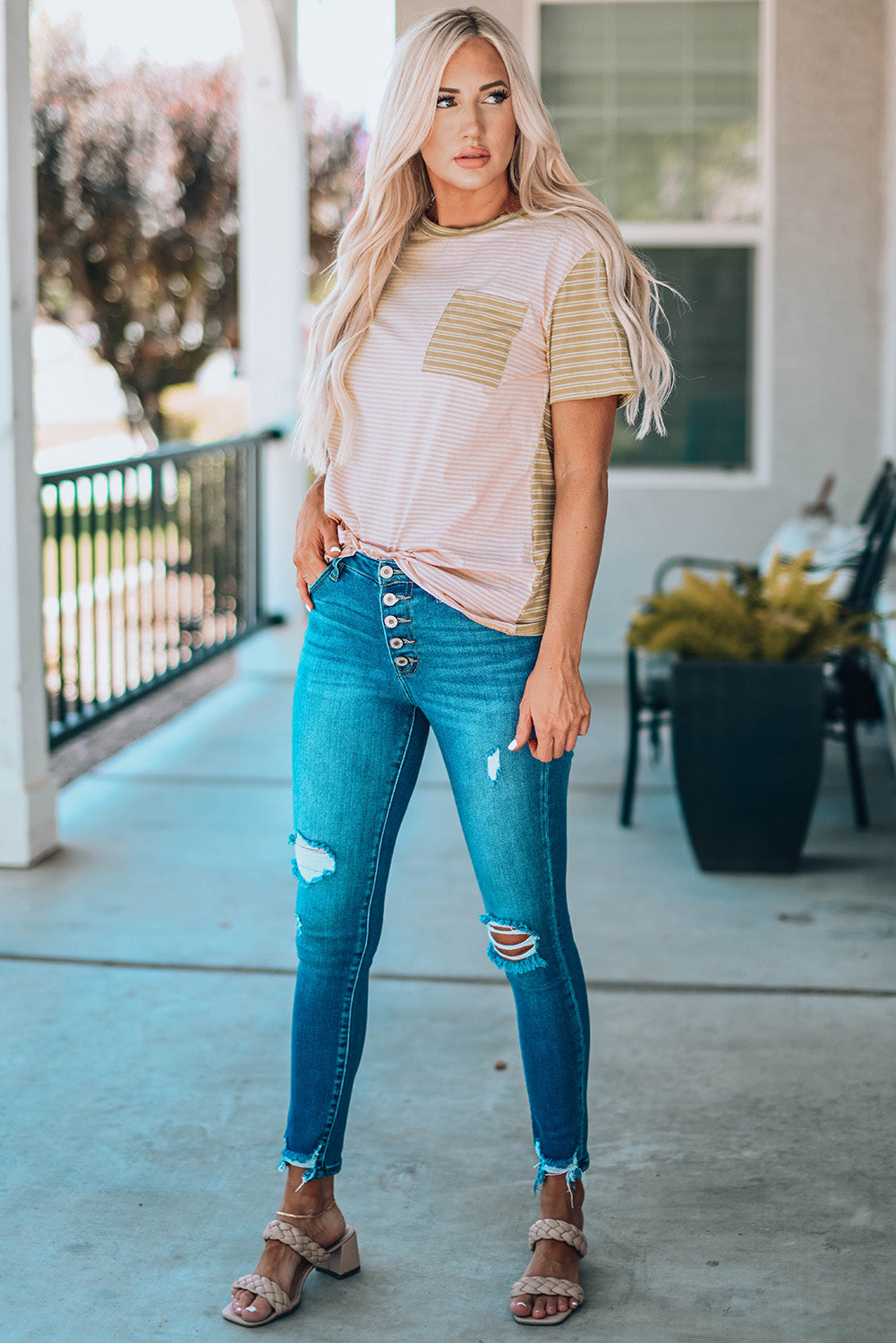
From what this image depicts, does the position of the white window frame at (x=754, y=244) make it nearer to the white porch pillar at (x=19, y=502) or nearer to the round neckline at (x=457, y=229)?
the white porch pillar at (x=19, y=502)

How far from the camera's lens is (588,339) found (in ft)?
5.60

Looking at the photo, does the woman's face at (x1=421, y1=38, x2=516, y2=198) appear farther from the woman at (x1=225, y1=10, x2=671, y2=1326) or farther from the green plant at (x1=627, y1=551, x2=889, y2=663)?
the green plant at (x1=627, y1=551, x2=889, y2=663)

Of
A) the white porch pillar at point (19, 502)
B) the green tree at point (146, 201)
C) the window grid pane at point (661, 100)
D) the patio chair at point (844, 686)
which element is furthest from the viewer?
the green tree at point (146, 201)

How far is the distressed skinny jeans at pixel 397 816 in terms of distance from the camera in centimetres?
177

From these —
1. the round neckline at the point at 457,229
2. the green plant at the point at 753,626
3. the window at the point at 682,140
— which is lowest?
the green plant at the point at 753,626

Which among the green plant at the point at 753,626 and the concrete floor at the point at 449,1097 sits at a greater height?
the green plant at the point at 753,626

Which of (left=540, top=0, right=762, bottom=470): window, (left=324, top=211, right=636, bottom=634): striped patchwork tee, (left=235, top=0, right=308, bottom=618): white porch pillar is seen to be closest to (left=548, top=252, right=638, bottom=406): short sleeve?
(left=324, top=211, right=636, bottom=634): striped patchwork tee

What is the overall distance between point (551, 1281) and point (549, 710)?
29.8 inches

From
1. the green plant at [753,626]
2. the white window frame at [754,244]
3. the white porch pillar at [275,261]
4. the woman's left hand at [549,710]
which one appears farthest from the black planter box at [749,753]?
the white porch pillar at [275,261]

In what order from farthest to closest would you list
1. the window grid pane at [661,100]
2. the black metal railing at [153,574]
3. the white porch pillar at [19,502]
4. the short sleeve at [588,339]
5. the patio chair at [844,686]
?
the window grid pane at [661,100] < the black metal railing at [153,574] < the patio chair at [844,686] < the white porch pillar at [19,502] < the short sleeve at [588,339]

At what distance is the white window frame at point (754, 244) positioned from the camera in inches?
239

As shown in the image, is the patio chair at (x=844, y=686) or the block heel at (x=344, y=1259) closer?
the block heel at (x=344, y=1259)

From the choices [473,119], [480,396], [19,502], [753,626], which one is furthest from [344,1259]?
[19,502]

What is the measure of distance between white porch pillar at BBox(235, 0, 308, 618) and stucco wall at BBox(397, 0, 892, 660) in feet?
3.26
